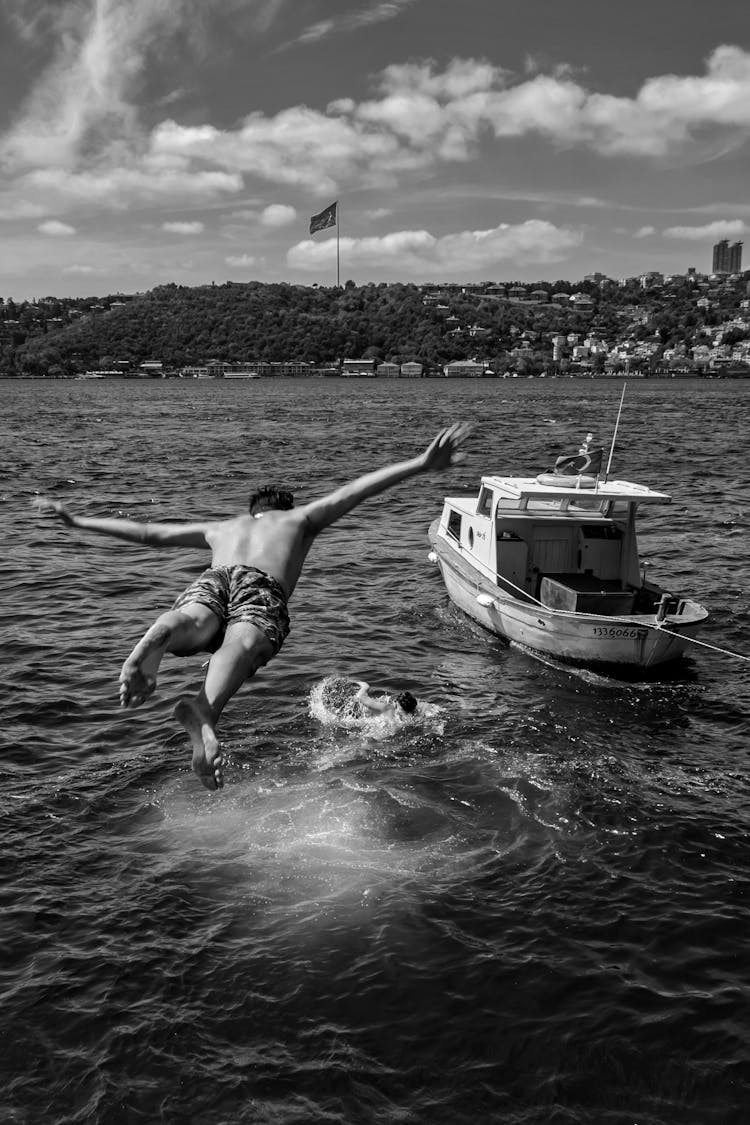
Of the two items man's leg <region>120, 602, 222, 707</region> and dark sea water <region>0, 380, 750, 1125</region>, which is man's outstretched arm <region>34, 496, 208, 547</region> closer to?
man's leg <region>120, 602, 222, 707</region>

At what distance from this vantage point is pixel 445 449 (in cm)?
790

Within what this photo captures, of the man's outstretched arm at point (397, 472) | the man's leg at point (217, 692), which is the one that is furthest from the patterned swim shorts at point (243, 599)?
the man's outstretched arm at point (397, 472)

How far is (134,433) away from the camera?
73.8 meters

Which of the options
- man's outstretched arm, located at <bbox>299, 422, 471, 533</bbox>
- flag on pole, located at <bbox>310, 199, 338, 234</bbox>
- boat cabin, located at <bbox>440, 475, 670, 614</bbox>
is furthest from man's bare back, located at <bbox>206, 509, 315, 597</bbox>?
flag on pole, located at <bbox>310, 199, 338, 234</bbox>

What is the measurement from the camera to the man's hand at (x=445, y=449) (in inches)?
306

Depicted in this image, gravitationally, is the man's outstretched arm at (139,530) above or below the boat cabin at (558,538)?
above

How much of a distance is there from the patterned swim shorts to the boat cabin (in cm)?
1339

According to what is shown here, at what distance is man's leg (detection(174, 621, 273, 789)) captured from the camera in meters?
6.98

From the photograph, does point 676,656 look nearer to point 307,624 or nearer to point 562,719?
point 562,719

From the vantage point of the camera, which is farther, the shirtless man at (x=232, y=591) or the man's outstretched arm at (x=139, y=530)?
the man's outstretched arm at (x=139, y=530)

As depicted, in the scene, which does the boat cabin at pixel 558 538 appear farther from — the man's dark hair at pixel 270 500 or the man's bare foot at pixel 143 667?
the man's bare foot at pixel 143 667

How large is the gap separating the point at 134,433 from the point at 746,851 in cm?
6684

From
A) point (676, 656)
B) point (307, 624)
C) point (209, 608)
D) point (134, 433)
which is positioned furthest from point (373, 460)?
point (209, 608)

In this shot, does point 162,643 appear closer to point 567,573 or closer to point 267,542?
point 267,542
